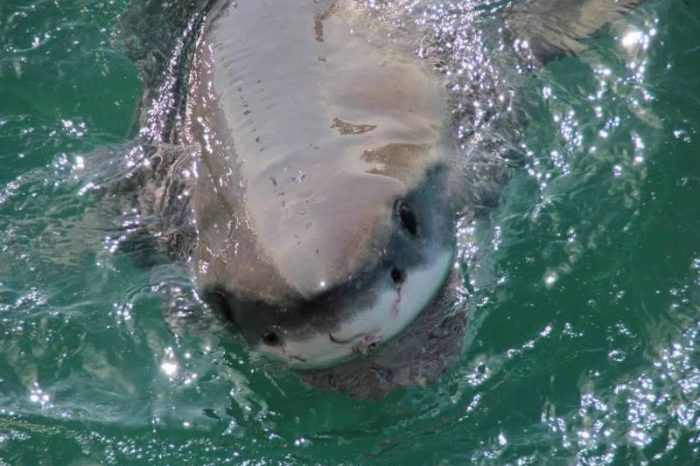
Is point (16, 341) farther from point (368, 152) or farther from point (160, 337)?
point (368, 152)

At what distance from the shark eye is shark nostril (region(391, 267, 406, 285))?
11 centimetres

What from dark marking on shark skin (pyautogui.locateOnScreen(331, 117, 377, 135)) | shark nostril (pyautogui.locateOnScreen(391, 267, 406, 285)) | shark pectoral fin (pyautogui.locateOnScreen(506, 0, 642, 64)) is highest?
dark marking on shark skin (pyautogui.locateOnScreen(331, 117, 377, 135))

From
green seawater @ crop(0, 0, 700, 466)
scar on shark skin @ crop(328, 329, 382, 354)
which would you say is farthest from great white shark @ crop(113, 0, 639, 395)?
green seawater @ crop(0, 0, 700, 466)

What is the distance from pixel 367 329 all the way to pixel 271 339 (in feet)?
0.66

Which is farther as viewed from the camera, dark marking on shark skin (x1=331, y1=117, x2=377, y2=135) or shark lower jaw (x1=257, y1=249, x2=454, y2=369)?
dark marking on shark skin (x1=331, y1=117, x2=377, y2=135)

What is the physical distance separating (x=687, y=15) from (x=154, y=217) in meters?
1.72

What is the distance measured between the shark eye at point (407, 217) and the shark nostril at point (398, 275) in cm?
11

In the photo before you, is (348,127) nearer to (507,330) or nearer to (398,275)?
(398,275)

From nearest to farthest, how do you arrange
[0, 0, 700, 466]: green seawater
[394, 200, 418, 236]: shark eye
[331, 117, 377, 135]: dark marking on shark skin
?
[394, 200, 418, 236]: shark eye → [331, 117, 377, 135]: dark marking on shark skin → [0, 0, 700, 466]: green seawater

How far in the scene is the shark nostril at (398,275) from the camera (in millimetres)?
1848

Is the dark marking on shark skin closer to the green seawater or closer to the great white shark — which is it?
the great white shark

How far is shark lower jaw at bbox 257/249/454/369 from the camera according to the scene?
180 centimetres

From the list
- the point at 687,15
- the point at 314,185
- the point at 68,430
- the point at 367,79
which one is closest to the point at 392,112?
the point at 367,79

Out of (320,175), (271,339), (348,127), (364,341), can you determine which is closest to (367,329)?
(364,341)
